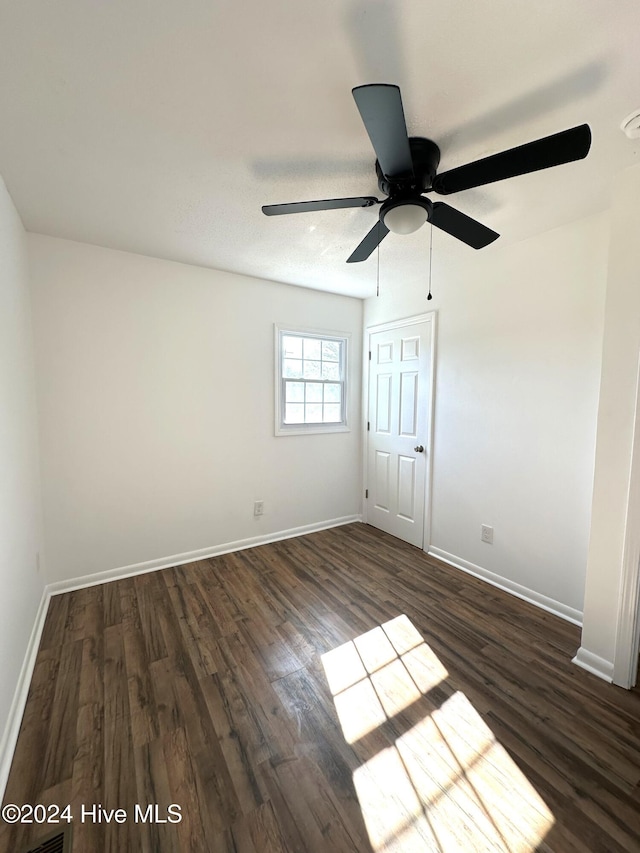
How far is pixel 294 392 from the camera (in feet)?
11.6

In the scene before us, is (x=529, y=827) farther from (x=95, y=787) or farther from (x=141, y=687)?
(x=141, y=687)

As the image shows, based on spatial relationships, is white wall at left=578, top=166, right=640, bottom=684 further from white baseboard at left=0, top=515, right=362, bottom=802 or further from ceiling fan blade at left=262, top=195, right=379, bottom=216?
white baseboard at left=0, top=515, right=362, bottom=802

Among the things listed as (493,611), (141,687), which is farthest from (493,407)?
(141,687)

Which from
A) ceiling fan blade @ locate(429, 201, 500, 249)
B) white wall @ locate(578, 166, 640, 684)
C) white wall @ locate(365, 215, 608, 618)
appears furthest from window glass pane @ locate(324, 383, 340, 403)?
white wall @ locate(578, 166, 640, 684)

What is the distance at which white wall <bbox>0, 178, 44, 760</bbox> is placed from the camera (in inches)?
58.9

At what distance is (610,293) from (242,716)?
269cm

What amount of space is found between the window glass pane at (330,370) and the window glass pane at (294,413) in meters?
0.45

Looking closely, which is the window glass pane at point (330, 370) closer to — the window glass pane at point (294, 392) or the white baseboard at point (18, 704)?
the window glass pane at point (294, 392)

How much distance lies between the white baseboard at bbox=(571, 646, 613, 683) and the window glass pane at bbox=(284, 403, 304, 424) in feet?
8.84

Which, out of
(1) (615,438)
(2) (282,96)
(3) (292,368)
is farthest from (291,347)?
(1) (615,438)

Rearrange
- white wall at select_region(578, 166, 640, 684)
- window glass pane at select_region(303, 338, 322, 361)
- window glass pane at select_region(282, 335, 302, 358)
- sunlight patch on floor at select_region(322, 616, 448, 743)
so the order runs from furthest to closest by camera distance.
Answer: window glass pane at select_region(303, 338, 322, 361) → window glass pane at select_region(282, 335, 302, 358) → white wall at select_region(578, 166, 640, 684) → sunlight patch on floor at select_region(322, 616, 448, 743)

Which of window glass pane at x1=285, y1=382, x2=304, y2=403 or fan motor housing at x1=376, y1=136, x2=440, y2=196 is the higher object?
fan motor housing at x1=376, y1=136, x2=440, y2=196

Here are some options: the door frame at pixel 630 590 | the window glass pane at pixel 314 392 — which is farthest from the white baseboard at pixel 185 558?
the door frame at pixel 630 590

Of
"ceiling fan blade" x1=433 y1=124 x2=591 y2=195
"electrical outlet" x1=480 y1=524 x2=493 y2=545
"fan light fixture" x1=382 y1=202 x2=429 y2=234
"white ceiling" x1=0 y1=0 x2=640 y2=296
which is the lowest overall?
"electrical outlet" x1=480 y1=524 x2=493 y2=545
